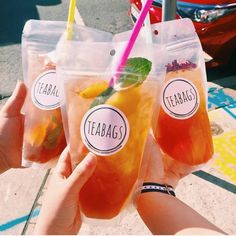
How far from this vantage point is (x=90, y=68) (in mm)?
Answer: 1291

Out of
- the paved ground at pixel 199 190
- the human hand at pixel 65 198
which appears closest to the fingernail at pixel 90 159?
the human hand at pixel 65 198

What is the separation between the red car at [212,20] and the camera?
408 centimetres

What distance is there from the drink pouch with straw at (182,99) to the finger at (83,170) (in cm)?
34

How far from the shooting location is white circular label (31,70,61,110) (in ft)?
4.74

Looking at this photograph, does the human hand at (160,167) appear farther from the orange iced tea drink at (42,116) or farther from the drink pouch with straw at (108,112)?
the orange iced tea drink at (42,116)

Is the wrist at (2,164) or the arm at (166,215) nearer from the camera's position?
the arm at (166,215)

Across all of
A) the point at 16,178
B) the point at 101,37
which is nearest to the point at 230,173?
the point at 16,178

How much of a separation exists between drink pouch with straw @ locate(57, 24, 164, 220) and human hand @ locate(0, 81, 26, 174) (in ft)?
1.45

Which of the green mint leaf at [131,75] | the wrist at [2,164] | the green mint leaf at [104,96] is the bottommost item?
the wrist at [2,164]

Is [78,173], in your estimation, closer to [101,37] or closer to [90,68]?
[90,68]

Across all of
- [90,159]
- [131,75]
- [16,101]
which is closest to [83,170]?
[90,159]

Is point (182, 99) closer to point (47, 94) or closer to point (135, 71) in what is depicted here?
point (135, 71)

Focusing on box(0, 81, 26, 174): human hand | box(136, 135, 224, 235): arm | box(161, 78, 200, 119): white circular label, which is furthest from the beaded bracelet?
box(0, 81, 26, 174): human hand

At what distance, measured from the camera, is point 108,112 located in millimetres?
1228
